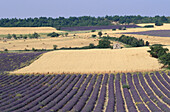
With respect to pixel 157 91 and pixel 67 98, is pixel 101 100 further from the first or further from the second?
pixel 157 91

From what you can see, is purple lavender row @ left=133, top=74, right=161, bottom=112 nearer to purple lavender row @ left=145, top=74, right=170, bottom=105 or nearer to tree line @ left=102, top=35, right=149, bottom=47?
purple lavender row @ left=145, top=74, right=170, bottom=105

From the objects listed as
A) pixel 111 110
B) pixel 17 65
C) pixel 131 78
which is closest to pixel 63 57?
pixel 17 65

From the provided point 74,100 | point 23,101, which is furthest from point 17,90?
point 74,100

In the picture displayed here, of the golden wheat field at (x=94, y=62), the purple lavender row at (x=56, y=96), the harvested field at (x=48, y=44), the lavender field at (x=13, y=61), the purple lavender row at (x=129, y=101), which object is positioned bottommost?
the harvested field at (x=48, y=44)

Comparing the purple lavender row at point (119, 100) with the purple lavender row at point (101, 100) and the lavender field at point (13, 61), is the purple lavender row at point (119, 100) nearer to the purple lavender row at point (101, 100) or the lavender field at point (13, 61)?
the purple lavender row at point (101, 100)

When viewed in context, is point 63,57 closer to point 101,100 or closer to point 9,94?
point 9,94

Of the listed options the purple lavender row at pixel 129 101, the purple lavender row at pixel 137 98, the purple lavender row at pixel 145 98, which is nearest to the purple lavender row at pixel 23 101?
the purple lavender row at pixel 129 101

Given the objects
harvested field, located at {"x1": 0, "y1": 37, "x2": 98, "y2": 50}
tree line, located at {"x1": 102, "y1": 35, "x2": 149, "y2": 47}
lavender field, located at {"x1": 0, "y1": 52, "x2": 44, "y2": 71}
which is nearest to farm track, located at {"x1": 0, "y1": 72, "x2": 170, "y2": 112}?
lavender field, located at {"x1": 0, "y1": 52, "x2": 44, "y2": 71}
